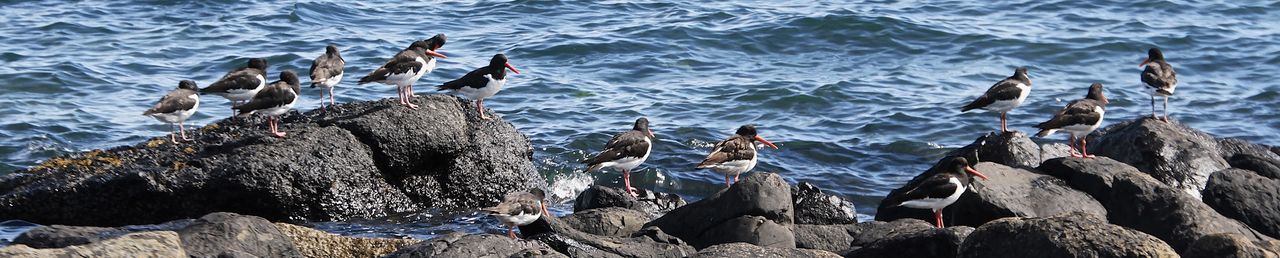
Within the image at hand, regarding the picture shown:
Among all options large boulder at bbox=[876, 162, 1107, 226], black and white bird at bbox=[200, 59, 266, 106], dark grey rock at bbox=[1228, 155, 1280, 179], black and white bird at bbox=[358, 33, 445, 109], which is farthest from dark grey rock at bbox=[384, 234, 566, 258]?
dark grey rock at bbox=[1228, 155, 1280, 179]

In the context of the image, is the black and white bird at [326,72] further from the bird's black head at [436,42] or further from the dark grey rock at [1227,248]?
the dark grey rock at [1227,248]

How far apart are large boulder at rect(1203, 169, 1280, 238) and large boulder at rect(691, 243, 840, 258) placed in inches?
176

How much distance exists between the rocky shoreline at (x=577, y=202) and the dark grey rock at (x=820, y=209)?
0.7 inches

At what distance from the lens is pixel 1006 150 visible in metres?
13.6

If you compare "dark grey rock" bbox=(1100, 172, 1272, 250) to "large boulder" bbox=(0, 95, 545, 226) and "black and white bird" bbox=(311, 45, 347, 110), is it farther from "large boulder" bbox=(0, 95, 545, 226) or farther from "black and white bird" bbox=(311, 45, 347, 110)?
"black and white bird" bbox=(311, 45, 347, 110)

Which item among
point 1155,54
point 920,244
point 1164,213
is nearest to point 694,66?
point 1155,54

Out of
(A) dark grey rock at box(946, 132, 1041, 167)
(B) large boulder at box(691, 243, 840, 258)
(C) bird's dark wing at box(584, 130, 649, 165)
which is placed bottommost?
(A) dark grey rock at box(946, 132, 1041, 167)

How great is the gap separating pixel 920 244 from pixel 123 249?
508 cm

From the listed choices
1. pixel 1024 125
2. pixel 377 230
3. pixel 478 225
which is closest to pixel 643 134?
pixel 478 225

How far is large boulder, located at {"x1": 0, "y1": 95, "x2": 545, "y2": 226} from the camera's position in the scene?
11828 mm

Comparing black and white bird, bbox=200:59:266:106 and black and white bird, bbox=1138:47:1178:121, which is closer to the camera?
black and white bird, bbox=200:59:266:106

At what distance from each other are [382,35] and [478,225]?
13876 mm

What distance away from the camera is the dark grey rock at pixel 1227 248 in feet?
29.7

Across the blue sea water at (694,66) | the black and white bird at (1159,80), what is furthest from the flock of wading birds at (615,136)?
the black and white bird at (1159,80)
